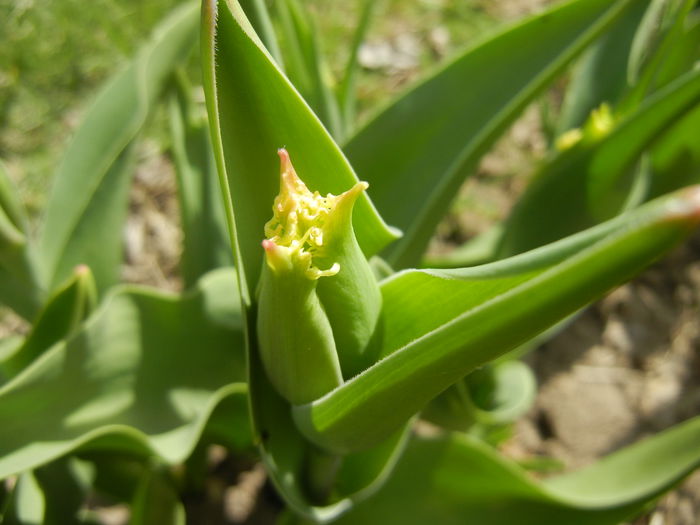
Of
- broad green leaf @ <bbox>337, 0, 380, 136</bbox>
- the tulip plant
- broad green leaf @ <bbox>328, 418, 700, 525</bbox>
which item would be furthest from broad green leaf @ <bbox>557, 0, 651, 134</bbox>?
broad green leaf @ <bbox>328, 418, 700, 525</bbox>

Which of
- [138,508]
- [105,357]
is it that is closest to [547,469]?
[138,508]

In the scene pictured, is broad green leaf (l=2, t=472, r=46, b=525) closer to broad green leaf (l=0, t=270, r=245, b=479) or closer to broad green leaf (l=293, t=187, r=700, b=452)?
broad green leaf (l=0, t=270, r=245, b=479)

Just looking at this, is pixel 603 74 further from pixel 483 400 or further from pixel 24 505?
pixel 24 505

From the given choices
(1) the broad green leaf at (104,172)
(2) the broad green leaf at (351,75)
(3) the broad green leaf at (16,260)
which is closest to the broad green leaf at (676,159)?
(2) the broad green leaf at (351,75)

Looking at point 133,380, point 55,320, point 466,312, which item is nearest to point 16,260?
point 55,320

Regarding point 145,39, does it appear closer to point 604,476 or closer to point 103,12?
point 103,12

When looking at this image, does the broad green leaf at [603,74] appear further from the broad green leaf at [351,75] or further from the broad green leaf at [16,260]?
the broad green leaf at [16,260]
